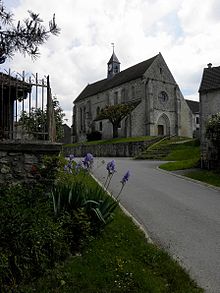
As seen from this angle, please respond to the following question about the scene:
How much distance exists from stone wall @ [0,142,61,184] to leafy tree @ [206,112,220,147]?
1139 cm

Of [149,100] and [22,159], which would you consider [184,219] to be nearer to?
[22,159]

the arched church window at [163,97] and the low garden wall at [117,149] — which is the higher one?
the arched church window at [163,97]

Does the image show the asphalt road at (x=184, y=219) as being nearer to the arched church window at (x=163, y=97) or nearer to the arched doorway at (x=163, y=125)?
the arched doorway at (x=163, y=125)

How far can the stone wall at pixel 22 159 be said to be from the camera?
636cm

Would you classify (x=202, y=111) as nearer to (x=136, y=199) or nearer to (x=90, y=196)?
(x=136, y=199)

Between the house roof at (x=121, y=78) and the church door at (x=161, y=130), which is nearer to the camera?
the church door at (x=161, y=130)

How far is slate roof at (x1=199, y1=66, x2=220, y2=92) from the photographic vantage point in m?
29.9

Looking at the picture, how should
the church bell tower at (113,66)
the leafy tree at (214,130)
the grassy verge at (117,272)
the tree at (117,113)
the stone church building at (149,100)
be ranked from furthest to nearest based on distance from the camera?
the church bell tower at (113,66), the stone church building at (149,100), the tree at (117,113), the leafy tree at (214,130), the grassy verge at (117,272)

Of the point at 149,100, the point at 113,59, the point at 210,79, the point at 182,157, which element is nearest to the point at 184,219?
the point at 182,157

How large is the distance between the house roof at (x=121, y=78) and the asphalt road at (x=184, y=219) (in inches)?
1686

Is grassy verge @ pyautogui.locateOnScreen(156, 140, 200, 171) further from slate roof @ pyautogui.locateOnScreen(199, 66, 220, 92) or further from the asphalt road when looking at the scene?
slate roof @ pyautogui.locateOnScreen(199, 66, 220, 92)

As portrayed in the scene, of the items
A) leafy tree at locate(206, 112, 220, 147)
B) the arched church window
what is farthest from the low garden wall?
leafy tree at locate(206, 112, 220, 147)

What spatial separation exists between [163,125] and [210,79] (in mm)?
21258

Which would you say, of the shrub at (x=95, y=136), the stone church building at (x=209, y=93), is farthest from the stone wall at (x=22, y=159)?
the shrub at (x=95, y=136)
